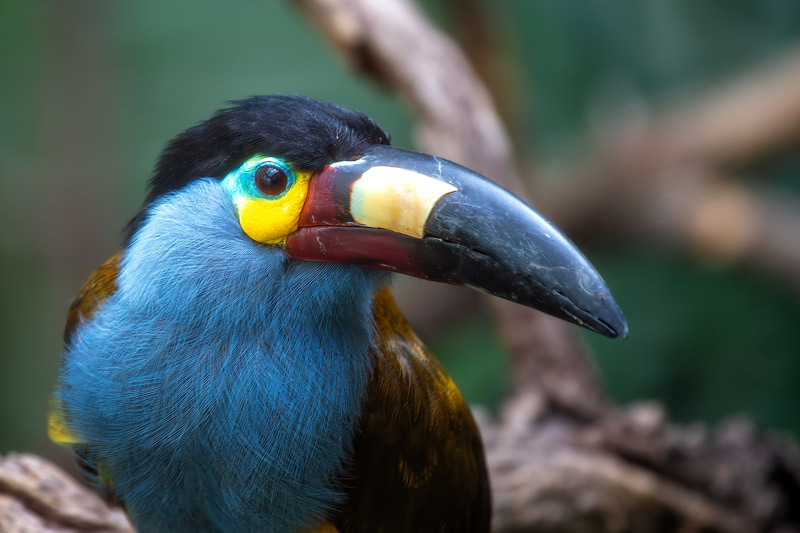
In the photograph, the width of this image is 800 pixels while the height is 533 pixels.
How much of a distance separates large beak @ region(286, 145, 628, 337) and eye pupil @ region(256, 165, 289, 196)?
0.07 m

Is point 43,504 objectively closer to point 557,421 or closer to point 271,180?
point 271,180

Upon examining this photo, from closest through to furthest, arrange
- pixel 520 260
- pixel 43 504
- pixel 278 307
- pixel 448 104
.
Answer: pixel 520 260 < pixel 278 307 < pixel 43 504 < pixel 448 104

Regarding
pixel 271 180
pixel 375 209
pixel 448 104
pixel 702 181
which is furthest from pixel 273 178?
pixel 702 181

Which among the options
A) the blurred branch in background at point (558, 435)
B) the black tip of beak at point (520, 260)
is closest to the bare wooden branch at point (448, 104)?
the blurred branch in background at point (558, 435)

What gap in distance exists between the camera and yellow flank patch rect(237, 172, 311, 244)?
1722 mm

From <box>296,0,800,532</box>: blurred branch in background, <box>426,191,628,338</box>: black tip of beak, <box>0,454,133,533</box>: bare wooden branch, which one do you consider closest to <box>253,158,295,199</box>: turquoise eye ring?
<box>426,191,628,338</box>: black tip of beak

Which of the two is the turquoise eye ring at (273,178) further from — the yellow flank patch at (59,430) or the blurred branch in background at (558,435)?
the blurred branch in background at (558,435)

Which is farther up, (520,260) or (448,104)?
(448,104)

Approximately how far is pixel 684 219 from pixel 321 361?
13.4 feet

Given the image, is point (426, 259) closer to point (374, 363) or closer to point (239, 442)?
point (374, 363)

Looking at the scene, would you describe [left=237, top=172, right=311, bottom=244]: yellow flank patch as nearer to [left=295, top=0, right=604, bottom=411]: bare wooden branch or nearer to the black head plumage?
the black head plumage

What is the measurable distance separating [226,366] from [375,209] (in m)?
0.46

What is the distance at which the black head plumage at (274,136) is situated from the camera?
1.72 metres

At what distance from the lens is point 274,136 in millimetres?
1713
